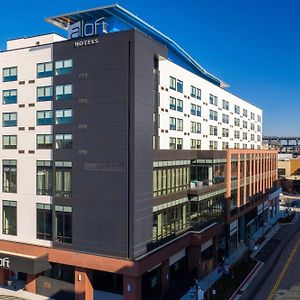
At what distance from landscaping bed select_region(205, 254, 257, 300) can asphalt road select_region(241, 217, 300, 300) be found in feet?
4.59

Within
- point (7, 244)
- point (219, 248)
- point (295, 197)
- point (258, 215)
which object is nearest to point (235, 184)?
point (219, 248)

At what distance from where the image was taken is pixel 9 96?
1592 inches

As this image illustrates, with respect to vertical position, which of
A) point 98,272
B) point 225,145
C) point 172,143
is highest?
point 225,145

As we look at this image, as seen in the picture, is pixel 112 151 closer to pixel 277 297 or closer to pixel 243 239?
pixel 277 297

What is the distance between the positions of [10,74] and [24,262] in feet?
61.7

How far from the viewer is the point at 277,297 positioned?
4050 centimetres

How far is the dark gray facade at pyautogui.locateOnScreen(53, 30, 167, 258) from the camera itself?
1337 inches

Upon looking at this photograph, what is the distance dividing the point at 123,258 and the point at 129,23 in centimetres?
2463

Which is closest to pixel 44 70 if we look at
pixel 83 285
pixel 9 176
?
pixel 9 176

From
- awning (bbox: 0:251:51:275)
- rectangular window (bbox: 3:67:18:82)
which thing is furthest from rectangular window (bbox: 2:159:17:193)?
rectangular window (bbox: 3:67:18:82)

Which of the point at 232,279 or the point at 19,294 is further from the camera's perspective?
the point at 232,279

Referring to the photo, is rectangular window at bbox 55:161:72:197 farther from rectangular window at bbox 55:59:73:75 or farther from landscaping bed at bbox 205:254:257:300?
landscaping bed at bbox 205:254:257:300

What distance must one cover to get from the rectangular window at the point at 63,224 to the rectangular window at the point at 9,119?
1012cm

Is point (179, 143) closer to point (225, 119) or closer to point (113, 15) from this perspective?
point (113, 15)
